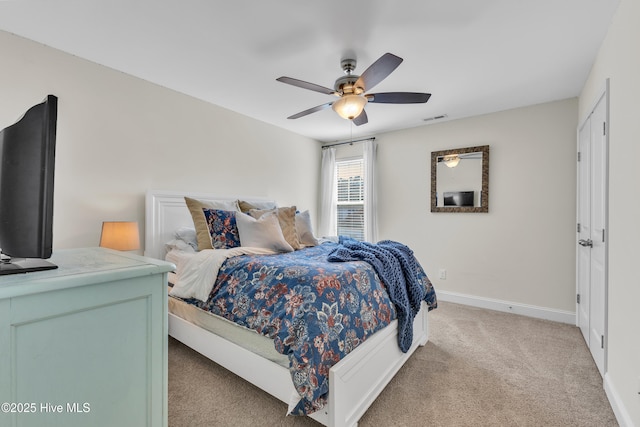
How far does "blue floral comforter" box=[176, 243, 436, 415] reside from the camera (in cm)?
141

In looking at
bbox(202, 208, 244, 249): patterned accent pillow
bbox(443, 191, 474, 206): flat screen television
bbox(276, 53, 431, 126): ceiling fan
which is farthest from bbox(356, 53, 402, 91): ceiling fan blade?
bbox(443, 191, 474, 206): flat screen television

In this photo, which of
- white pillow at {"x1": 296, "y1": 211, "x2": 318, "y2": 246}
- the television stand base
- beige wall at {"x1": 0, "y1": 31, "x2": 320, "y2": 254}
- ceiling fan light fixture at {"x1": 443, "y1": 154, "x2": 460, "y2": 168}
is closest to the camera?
the television stand base

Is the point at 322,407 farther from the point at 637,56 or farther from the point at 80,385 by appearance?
the point at 637,56

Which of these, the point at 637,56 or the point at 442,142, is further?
the point at 442,142

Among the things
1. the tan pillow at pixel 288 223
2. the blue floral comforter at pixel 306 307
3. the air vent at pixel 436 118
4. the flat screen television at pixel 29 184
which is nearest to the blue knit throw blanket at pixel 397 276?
the blue floral comforter at pixel 306 307

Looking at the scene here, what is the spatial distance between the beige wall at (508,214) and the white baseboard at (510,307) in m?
0.04

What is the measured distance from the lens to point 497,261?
350 centimetres

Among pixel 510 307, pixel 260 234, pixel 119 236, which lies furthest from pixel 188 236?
pixel 510 307

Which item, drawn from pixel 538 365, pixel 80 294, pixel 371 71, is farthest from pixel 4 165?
pixel 538 365

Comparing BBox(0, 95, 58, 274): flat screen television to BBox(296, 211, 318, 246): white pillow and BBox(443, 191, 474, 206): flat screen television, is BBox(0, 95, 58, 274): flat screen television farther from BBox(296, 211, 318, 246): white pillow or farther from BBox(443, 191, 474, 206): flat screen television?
BBox(443, 191, 474, 206): flat screen television

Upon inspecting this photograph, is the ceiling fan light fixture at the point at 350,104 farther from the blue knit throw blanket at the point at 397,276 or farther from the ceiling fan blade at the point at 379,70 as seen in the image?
the blue knit throw blanket at the point at 397,276

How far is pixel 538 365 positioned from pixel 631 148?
167 centimetres

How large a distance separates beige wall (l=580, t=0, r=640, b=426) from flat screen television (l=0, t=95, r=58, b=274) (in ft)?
8.13

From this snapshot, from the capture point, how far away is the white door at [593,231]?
79.4 inches
